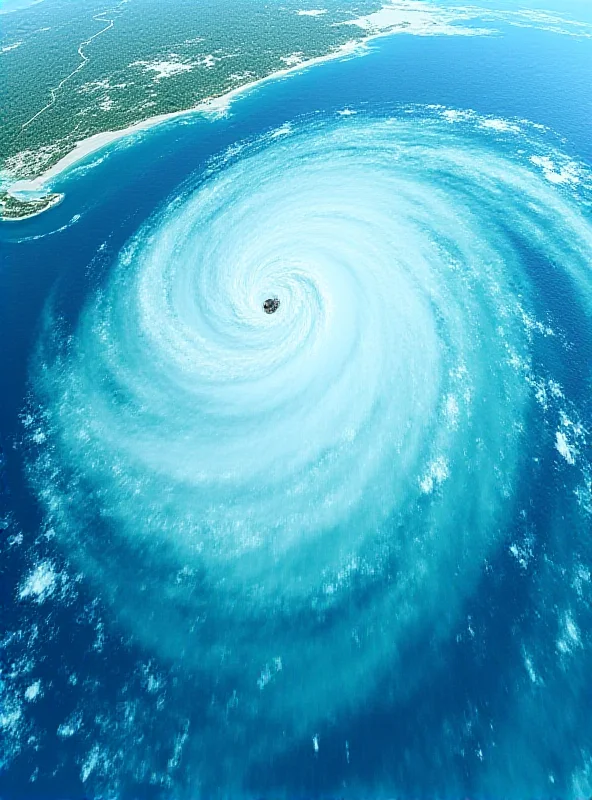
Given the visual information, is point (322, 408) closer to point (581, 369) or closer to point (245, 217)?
point (581, 369)

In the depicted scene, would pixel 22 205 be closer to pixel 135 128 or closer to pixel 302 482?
pixel 135 128

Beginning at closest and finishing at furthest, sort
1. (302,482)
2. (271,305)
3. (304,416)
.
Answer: (302,482), (304,416), (271,305)

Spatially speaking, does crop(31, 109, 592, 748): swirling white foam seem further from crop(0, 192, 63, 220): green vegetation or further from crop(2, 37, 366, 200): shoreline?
→ crop(2, 37, 366, 200): shoreline

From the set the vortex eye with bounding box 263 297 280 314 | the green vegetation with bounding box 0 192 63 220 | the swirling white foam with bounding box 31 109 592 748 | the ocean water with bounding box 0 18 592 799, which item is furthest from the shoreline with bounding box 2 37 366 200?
the vortex eye with bounding box 263 297 280 314

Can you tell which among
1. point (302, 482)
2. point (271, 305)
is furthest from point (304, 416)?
point (271, 305)

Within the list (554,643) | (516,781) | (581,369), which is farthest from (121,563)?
(581,369)

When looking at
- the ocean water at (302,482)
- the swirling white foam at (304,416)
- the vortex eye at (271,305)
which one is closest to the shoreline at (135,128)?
the ocean water at (302,482)
